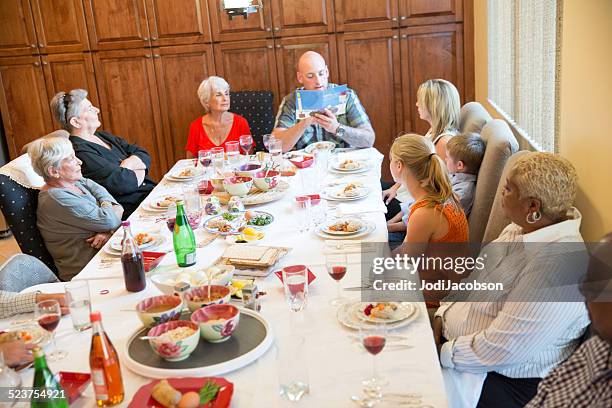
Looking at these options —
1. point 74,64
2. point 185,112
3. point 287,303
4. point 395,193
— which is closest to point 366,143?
point 395,193

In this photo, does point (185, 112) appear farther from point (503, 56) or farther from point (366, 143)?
point (503, 56)

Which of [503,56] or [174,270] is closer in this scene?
[174,270]

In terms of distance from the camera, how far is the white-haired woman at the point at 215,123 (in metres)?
4.43

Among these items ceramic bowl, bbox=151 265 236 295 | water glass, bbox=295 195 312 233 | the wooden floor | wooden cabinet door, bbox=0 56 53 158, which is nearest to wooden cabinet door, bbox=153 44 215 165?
wooden cabinet door, bbox=0 56 53 158

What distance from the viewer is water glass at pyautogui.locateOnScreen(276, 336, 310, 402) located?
1.53 m

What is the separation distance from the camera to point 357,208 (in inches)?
114

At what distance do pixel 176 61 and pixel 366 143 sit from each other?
1959mm

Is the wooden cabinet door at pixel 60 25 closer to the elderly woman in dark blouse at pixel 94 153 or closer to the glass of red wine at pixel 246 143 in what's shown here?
the elderly woman in dark blouse at pixel 94 153

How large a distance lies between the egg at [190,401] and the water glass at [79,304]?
57 cm

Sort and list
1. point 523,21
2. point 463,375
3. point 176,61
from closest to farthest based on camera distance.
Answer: point 463,375 → point 523,21 → point 176,61

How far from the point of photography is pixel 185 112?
5.42 metres

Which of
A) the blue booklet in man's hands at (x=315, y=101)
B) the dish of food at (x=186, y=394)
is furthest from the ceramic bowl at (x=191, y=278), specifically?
the blue booklet in man's hands at (x=315, y=101)

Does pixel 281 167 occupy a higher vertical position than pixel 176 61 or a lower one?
lower

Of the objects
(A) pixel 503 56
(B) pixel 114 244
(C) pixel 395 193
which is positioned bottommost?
(C) pixel 395 193
